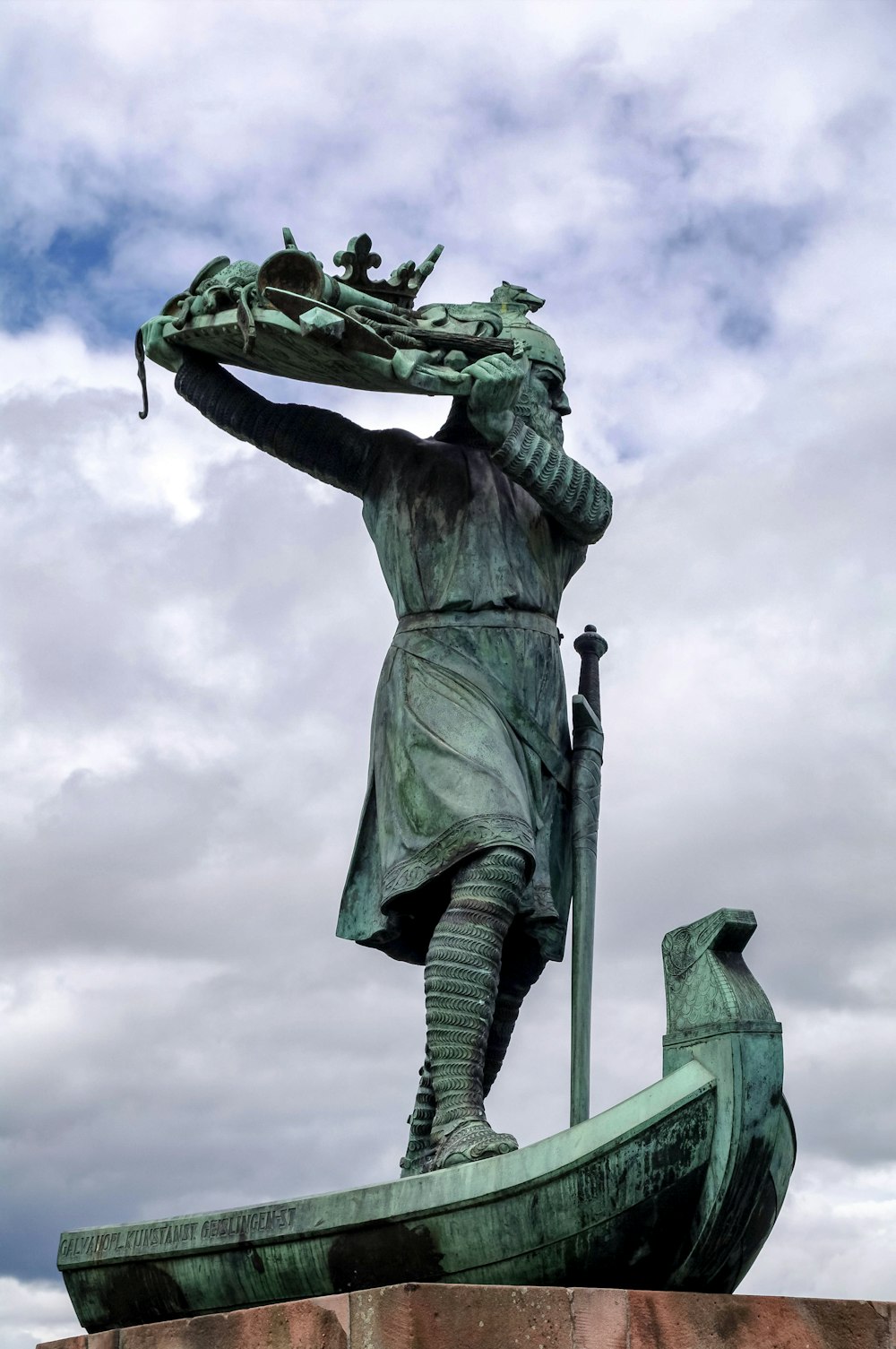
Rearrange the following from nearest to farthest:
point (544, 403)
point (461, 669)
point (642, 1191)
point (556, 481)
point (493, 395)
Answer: point (642, 1191)
point (493, 395)
point (461, 669)
point (556, 481)
point (544, 403)

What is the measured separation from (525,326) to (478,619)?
1.51 metres

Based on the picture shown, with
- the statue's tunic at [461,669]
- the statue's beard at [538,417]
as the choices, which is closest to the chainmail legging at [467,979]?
the statue's tunic at [461,669]

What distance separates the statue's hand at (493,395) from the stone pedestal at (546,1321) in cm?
344

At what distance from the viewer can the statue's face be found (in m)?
8.27

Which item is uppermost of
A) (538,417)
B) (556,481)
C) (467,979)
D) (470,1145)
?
(538,417)

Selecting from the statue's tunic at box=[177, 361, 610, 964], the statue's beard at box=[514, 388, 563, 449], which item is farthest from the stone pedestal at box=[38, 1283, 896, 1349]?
the statue's beard at box=[514, 388, 563, 449]

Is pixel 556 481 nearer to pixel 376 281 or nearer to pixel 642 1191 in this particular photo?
pixel 376 281

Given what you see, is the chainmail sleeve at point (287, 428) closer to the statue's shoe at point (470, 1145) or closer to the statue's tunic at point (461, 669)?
the statue's tunic at point (461, 669)

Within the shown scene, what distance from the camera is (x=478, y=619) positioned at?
7863mm

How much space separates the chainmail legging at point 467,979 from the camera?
7152 millimetres

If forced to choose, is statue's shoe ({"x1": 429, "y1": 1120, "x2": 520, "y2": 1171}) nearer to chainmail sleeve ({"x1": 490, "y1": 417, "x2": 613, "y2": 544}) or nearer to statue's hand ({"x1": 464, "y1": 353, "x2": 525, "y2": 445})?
chainmail sleeve ({"x1": 490, "y1": 417, "x2": 613, "y2": 544})

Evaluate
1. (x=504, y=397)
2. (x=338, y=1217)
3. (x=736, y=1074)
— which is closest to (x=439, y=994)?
(x=338, y=1217)

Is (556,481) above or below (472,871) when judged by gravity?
above

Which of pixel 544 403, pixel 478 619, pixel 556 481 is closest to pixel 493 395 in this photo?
pixel 556 481
